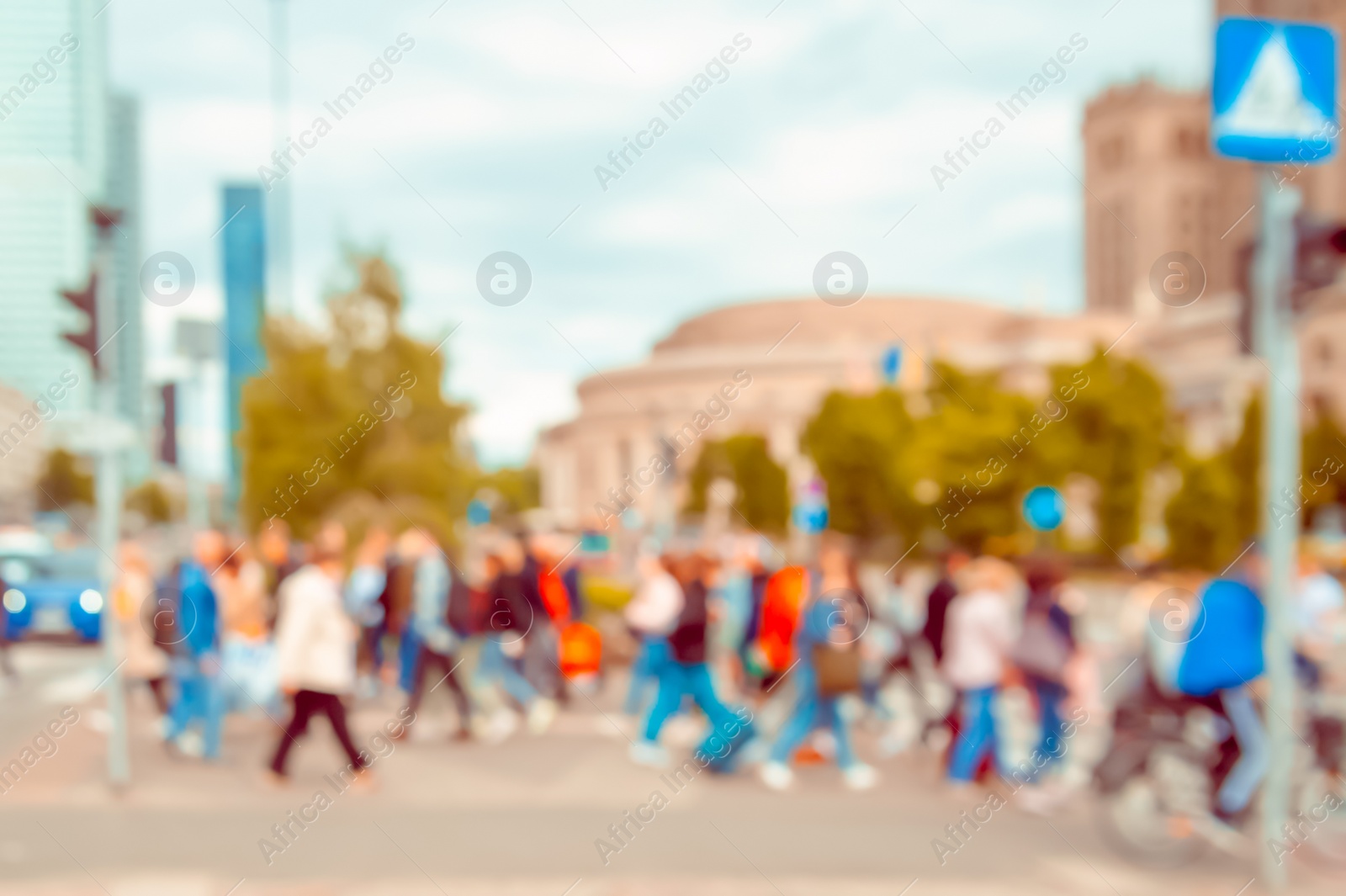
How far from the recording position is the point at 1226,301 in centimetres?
9862

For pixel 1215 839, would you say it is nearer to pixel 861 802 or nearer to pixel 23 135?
pixel 861 802

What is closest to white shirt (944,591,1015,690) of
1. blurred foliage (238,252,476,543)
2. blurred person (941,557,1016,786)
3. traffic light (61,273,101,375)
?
blurred person (941,557,1016,786)

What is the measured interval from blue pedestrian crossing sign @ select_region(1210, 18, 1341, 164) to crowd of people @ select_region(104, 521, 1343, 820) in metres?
2.26

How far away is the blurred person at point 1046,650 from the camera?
8695 mm

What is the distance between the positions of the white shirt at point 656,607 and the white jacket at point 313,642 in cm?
257

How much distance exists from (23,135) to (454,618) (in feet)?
28.3

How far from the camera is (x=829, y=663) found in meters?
9.14

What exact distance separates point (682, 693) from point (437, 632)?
235 cm

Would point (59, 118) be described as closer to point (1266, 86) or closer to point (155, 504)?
point (1266, 86)

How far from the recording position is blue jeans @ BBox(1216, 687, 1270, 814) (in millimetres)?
6887

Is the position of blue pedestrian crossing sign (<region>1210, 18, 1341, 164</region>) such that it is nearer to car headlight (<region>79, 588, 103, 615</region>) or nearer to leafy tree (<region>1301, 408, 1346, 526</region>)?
car headlight (<region>79, 588, 103, 615</region>)

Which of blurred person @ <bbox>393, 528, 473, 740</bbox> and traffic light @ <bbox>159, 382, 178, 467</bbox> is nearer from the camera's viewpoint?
blurred person @ <bbox>393, 528, 473, 740</bbox>

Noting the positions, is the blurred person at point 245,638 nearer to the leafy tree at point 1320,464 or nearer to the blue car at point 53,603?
the blue car at point 53,603

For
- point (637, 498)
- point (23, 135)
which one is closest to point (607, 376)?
point (637, 498)
